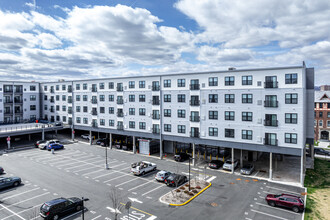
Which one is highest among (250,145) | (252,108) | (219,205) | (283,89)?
(283,89)

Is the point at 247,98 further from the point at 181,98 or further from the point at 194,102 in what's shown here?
the point at 181,98

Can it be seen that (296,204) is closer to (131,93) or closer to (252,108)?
(252,108)

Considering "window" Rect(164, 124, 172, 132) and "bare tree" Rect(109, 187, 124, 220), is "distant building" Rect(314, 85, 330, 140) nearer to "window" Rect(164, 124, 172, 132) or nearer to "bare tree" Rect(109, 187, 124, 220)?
"window" Rect(164, 124, 172, 132)

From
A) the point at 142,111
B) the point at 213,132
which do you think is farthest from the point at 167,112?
the point at 213,132

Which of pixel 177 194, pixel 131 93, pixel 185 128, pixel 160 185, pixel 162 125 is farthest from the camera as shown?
pixel 131 93

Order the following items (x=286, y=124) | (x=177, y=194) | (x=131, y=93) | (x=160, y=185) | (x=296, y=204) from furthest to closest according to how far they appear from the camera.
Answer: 1. (x=131, y=93)
2. (x=286, y=124)
3. (x=160, y=185)
4. (x=177, y=194)
5. (x=296, y=204)

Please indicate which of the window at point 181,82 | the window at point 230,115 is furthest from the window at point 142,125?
the window at point 230,115

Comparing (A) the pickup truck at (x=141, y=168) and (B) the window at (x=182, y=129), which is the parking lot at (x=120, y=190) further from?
(B) the window at (x=182, y=129)

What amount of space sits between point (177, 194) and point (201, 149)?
23367 mm

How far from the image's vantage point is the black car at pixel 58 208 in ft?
67.8

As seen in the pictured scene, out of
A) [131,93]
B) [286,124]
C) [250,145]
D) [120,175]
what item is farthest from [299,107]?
[131,93]

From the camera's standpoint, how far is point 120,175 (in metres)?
33.9

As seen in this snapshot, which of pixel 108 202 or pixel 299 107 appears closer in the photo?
pixel 108 202

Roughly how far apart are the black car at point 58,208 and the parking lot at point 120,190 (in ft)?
2.26
